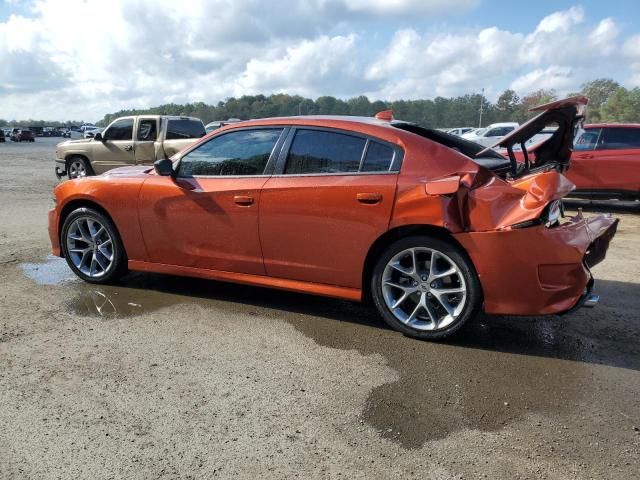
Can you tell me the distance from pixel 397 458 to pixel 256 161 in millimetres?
2620

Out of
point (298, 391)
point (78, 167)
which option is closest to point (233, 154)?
point (298, 391)

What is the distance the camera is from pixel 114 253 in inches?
194

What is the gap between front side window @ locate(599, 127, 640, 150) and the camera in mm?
9719

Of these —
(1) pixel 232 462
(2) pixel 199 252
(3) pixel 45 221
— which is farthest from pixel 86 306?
(3) pixel 45 221

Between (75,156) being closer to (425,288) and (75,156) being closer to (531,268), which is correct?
(425,288)

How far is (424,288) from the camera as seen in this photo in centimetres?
372

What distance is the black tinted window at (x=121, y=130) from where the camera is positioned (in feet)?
44.4

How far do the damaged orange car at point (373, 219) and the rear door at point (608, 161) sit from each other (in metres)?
6.26

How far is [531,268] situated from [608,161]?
759cm

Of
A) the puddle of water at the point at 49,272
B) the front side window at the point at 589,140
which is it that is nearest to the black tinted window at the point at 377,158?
the puddle of water at the point at 49,272

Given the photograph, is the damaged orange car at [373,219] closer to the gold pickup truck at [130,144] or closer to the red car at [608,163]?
the red car at [608,163]

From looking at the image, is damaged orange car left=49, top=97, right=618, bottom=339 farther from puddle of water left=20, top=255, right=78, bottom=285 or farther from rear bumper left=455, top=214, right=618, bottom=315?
puddle of water left=20, top=255, right=78, bottom=285

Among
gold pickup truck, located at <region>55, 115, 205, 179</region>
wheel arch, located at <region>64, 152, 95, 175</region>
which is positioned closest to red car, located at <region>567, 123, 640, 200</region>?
gold pickup truck, located at <region>55, 115, 205, 179</region>

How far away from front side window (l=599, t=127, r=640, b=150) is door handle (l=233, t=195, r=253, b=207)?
8.25 metres
